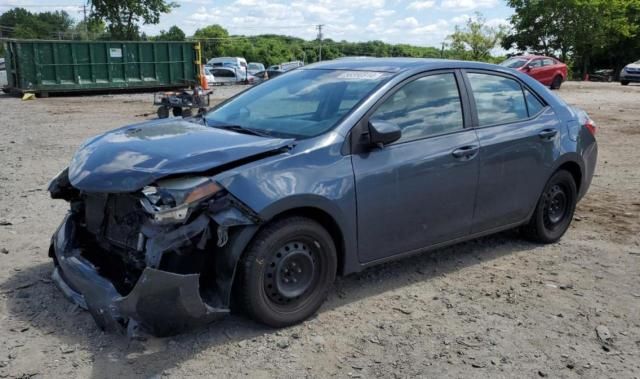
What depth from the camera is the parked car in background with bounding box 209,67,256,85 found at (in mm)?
32656

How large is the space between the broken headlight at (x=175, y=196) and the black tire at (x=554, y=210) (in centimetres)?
320

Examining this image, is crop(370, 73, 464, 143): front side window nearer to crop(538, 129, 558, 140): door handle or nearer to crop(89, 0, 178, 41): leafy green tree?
crop(538, 129, 558, 140): door handle

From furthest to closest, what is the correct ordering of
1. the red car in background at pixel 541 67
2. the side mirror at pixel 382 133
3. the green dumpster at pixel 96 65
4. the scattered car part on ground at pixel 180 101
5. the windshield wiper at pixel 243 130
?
1. the red car in background at pixel 541 67
2. the green dumpster at pixel 96 65
3. the scattered car part on ground at pixel 180 101
4. the windshield wiper at pixel 243 130
5. the side mirror at pixel 382 133

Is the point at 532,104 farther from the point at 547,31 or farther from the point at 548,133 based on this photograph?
the point at 547,31

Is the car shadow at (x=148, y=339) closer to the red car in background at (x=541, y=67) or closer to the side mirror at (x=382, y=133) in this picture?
the side mirror at (x=382, y=133)

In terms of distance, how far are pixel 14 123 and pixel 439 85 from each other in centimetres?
1319

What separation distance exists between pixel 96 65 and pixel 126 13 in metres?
19.0

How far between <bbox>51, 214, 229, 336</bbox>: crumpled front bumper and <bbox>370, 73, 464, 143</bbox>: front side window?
1720 mm

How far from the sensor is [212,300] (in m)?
3.47

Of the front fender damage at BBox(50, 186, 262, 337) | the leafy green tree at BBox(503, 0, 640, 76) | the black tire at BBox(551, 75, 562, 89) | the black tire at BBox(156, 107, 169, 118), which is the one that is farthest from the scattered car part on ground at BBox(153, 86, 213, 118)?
the leafy green tree at BBox(503, 0, 640, 76)

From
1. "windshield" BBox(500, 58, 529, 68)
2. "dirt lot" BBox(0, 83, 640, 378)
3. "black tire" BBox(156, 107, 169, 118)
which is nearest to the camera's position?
"dirt lot" BBox(0, 83, 640, 378)

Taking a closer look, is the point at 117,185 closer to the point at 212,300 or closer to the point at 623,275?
the point at 212,300

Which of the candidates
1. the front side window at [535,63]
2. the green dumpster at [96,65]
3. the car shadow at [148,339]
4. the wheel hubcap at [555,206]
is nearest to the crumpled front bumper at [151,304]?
the car shadow at [148,339]

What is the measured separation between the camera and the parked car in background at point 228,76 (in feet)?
107
